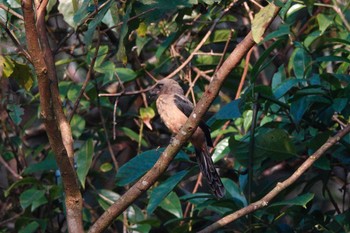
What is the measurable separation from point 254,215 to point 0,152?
220 centimetres

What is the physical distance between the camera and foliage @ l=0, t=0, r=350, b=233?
12.5 ft

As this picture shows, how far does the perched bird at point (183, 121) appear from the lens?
4.11m

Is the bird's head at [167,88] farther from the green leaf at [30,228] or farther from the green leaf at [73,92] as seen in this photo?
the green leaf at [30,228]

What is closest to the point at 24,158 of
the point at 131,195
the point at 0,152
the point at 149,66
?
the point at 0,152

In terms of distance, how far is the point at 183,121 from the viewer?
4.64 m

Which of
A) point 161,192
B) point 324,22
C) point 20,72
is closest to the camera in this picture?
point 20,72

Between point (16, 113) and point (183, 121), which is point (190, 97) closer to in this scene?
point (183, 121)

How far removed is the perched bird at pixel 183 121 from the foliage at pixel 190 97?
0.23 ft

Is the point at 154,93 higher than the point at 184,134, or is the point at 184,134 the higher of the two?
the point at 184,134

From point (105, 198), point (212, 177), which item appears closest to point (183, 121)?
point (212, 177)

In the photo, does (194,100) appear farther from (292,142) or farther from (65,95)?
(292,142)

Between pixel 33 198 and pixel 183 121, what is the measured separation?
111 cm

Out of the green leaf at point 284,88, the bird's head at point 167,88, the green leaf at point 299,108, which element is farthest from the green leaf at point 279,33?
the bird's head at point 167,88

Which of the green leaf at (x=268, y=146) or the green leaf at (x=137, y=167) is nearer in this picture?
the green leaf at (x=268, y=146)
